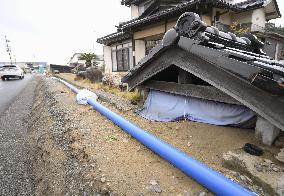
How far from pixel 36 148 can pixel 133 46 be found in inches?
440

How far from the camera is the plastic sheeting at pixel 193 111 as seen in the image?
3997mm

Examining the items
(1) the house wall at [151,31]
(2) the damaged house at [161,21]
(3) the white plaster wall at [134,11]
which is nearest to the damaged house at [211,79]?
(2) the damaged house at [161,21]

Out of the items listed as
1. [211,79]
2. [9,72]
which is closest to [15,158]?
[211,79]

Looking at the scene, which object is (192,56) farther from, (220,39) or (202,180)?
(202,180)

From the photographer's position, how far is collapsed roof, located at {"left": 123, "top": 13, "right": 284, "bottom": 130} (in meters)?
2.80

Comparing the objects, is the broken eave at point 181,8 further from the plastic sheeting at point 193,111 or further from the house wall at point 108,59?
the house wall at point 108,59

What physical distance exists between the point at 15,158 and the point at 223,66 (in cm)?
491

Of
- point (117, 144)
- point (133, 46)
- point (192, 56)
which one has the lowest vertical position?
point (117, 144)

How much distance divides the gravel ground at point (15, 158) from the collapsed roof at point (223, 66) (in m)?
3.44

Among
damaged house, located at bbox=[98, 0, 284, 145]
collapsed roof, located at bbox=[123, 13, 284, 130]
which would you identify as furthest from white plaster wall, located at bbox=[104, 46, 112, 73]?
collapsed roof, located at bbox=[123, 13, 284, 130]

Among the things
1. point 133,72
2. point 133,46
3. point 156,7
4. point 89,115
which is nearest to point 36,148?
point 89,115

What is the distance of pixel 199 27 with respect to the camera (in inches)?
158

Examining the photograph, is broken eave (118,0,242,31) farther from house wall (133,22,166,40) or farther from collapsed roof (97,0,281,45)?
house wall (133,22,166,40)

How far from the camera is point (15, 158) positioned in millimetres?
4777
